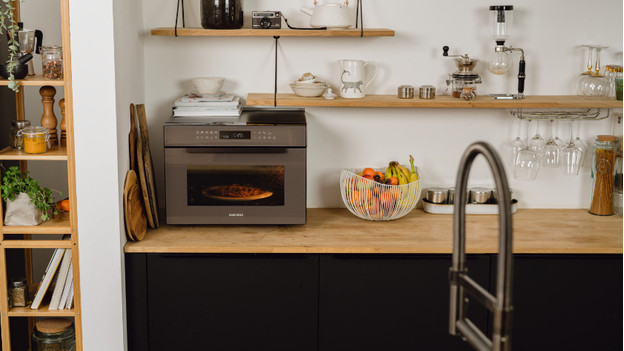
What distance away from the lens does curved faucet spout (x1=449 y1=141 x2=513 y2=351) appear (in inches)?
43.5

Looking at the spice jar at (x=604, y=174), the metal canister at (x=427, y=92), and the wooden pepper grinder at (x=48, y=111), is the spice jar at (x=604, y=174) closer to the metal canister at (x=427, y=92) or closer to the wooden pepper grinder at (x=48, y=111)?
the metal canister at (x=427, y=92)

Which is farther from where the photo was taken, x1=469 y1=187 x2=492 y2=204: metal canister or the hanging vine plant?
x1=469 y1=187 x2=492 y2=204: metal canister

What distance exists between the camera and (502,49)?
3312 millimetres

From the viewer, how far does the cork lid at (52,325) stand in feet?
10.1

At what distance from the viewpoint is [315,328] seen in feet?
10.1

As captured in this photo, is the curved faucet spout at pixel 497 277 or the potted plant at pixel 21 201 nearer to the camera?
the curved faucet spout at pixel 497 277

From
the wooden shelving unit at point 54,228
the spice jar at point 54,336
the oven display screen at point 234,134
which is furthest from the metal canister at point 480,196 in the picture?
the spice jar at point 54,336

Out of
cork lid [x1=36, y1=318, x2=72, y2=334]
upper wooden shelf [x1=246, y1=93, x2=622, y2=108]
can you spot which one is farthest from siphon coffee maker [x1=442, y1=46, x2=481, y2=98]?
cork lid [x1=36, y1=318, x2=72, y2=334]

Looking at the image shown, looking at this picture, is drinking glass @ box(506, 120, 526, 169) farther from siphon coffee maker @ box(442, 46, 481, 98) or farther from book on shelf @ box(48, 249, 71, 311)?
book on shelf @ box(48, 249, 71, 311)

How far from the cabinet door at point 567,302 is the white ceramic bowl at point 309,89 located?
1.11 metres

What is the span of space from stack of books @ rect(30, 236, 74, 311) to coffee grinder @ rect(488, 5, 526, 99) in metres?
2.01

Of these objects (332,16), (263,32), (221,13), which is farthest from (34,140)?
(332,16)

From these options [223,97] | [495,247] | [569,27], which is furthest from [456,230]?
[569,27]

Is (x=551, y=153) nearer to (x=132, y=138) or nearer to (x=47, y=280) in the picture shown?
(x=132, y=138)
